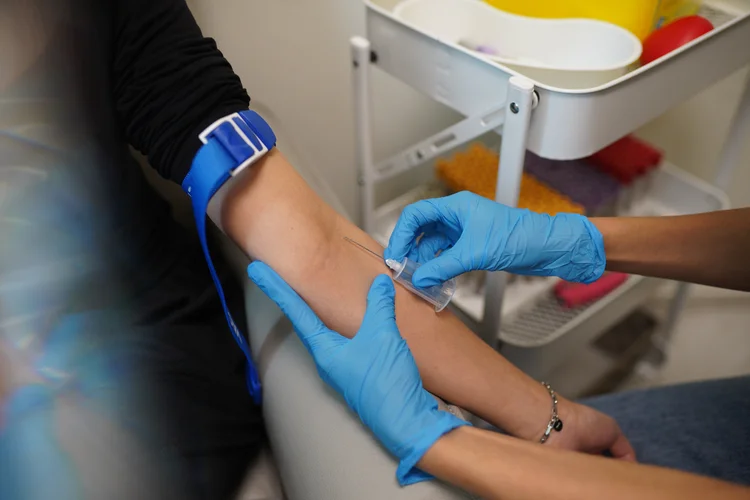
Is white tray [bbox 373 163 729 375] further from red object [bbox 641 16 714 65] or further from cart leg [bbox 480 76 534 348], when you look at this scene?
red object [bbox 641 16 714 65]

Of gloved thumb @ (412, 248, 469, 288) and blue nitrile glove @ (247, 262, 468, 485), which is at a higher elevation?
gloved thumb @ (412, 248, 469, 288)

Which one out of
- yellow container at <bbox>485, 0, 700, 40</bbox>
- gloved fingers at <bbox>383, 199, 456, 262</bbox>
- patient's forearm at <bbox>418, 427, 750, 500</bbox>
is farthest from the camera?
yellow container at <bbox>485, 0, 700, 40</bbox>

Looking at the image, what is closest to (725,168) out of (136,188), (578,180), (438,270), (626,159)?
(626,159)

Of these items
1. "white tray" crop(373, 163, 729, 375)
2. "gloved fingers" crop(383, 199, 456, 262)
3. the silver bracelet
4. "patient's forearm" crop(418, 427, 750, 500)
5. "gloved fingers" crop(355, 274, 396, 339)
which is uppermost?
"gloved fingers" crop(383, 199, 456, 262)

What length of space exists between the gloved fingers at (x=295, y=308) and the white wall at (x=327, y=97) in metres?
0.25

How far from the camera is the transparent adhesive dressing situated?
76 centimetres

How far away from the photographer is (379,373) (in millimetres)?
653

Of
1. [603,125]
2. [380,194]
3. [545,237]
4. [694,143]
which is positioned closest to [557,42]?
[603,125]

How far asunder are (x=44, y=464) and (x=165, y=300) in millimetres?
243

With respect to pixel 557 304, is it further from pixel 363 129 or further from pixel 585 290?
pixel 363 129

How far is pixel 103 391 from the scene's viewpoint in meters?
0.68

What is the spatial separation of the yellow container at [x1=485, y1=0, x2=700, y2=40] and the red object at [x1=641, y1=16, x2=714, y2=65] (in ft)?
0.13

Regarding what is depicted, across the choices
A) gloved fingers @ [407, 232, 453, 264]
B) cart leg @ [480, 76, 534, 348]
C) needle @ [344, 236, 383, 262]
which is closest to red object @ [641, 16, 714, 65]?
cart leg @ [480, 76, 534, 348]

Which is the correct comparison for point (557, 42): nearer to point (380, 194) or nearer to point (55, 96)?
point (380, 194)
